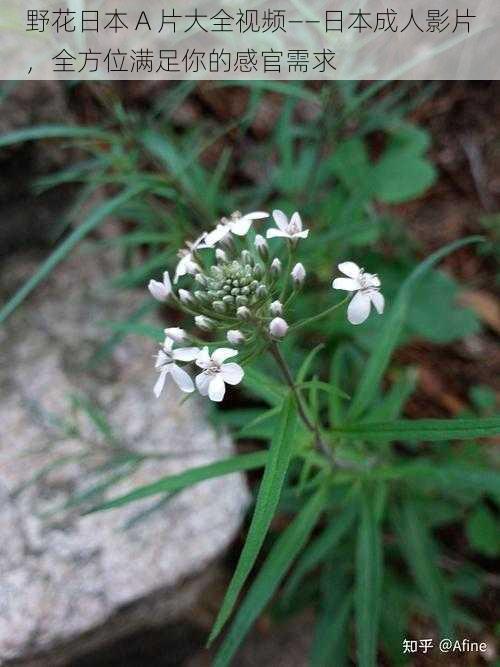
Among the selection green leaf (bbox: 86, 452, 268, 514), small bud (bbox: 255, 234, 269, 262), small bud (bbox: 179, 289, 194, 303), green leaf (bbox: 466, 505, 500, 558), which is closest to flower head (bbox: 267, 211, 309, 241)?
small bud (bbox: 255, 234, 269, 262)

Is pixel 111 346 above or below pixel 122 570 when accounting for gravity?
above

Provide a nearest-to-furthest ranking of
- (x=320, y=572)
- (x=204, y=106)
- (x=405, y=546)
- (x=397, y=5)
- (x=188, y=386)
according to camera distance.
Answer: (x=188, y=386) < (x=405, y=546) < (x=320, y=572) < (x=397, y=5) < (x=204, y=106)

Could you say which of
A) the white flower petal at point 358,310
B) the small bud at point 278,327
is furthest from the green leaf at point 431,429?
the small bud at point 278,327

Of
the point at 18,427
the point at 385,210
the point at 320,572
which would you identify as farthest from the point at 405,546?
the point at 385,210

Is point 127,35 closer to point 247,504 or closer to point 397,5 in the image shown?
point 397,5

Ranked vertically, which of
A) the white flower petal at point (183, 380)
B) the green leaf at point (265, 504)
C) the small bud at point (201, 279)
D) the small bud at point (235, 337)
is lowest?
the green leaf at point (265, 504)

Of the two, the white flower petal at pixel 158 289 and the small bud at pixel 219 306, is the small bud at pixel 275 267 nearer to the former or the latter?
the small bud at pixel 219 306

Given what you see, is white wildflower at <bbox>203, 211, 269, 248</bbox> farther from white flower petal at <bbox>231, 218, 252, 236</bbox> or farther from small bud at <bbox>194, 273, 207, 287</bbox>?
small bud at <bbox>194, 273, 207, 287</bbox>
